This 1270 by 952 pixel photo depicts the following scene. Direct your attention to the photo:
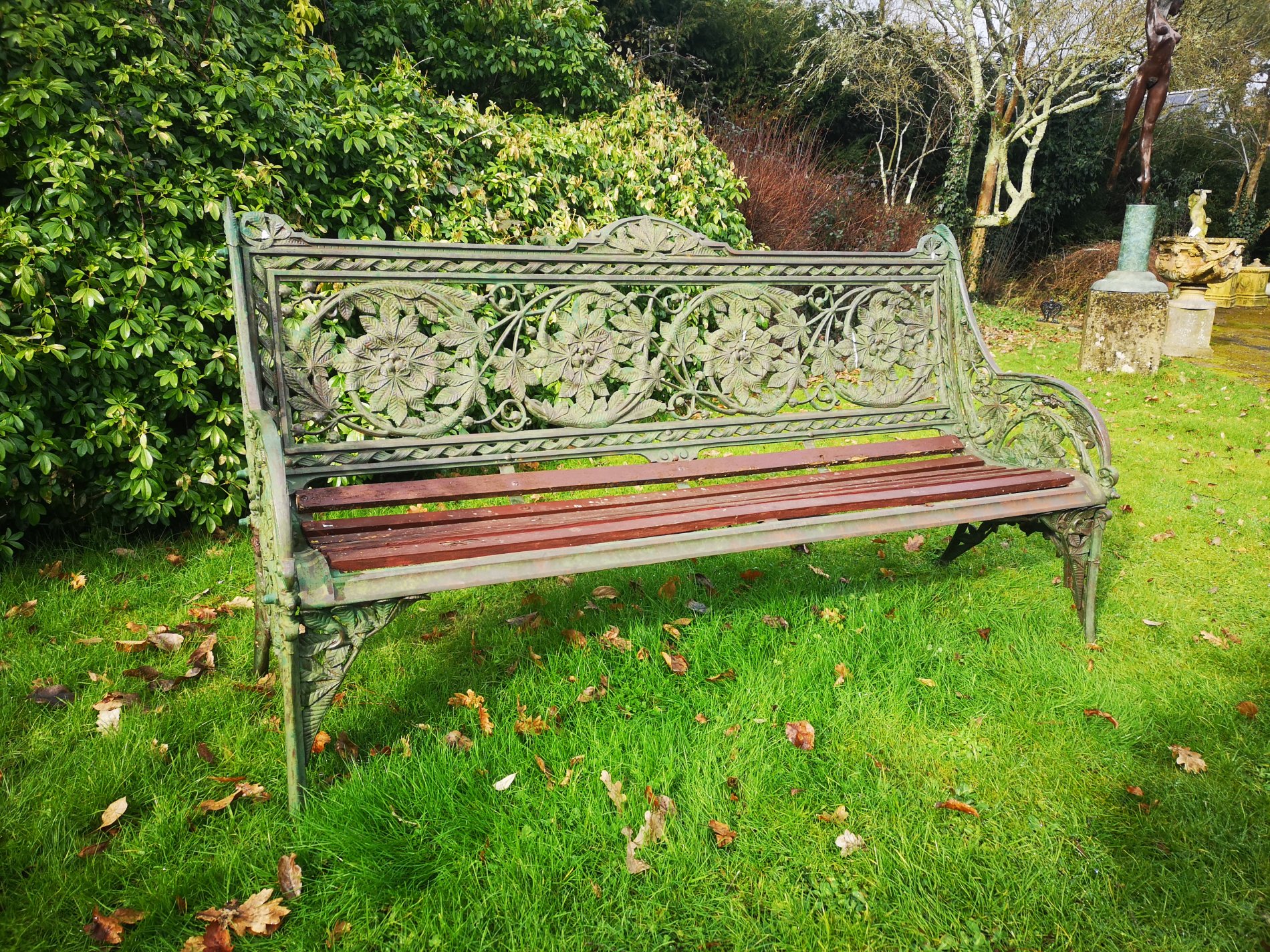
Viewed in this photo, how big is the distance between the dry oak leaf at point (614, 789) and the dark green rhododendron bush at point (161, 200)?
2.52 m

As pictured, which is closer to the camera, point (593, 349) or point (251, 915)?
point (251, 915)

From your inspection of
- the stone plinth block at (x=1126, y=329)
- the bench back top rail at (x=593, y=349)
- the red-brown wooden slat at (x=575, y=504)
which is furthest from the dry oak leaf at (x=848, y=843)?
the stone plinth block at (x=1126, y=329)

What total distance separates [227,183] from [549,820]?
3294mm

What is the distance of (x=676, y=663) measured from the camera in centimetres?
271

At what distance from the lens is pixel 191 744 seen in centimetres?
227

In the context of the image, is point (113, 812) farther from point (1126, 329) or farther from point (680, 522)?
point (1126, 329)

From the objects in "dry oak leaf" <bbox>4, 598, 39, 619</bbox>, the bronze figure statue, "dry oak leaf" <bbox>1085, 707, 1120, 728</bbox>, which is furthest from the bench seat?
the bronze figure statue

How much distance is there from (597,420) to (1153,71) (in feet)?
23.7

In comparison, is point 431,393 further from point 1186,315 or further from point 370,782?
Answer: point 1186,315

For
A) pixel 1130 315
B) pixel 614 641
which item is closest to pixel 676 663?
pixel 614 641

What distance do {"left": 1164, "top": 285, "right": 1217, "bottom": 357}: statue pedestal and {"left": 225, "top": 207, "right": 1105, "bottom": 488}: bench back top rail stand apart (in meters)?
7.94

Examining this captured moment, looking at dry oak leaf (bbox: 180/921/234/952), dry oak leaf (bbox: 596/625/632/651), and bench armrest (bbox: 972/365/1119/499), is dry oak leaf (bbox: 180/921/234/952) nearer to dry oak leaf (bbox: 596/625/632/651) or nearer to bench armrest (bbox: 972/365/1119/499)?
dry oak leaf (bbox: 596/625/632/651)

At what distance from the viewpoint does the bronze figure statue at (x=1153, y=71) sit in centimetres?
668

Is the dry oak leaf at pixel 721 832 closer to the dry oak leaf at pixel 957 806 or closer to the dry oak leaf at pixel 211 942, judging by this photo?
the dry oak leaf at pixel 957 806
